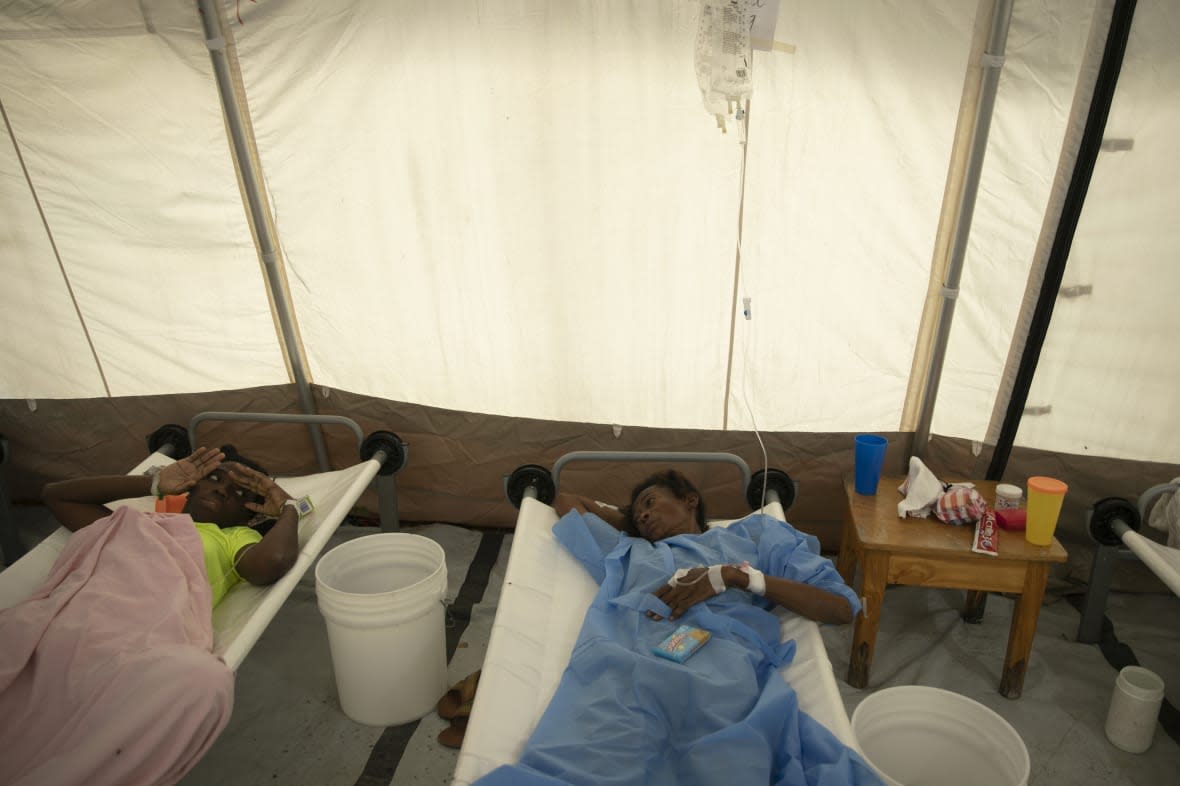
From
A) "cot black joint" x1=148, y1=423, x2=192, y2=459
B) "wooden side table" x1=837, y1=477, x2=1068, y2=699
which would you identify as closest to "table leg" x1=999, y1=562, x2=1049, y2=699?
"wooden side table" x1=837, y1=477, x2=1068, y2=699

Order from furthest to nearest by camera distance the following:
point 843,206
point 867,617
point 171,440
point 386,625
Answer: point 171,440, point 843,206, point 867,617, point 386,625

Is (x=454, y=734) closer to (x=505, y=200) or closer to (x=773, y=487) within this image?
(x=773, y=487)

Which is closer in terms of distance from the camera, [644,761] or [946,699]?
[644,761]

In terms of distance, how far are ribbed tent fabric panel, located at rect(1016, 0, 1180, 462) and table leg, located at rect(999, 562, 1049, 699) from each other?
2.30 feet

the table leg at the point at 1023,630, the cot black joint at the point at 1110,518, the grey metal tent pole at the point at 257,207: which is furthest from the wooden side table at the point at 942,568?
the grey metal tent pole at the point at 257,207

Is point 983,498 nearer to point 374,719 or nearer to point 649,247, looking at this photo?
point 649,247

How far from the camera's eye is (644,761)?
160 centimetres

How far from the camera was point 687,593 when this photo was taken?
2.10m

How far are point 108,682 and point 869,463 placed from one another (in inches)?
90.6

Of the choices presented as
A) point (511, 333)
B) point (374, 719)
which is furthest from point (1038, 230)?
point (374, 719)

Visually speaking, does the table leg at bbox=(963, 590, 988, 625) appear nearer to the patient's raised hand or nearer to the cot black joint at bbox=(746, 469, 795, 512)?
the cot black joint at bbox=(746, 469, 795, 512)

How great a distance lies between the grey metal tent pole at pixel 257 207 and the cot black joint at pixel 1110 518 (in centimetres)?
306

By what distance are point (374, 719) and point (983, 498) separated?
84.3 inches

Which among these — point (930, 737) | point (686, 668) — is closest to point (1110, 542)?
point (930, 737)
